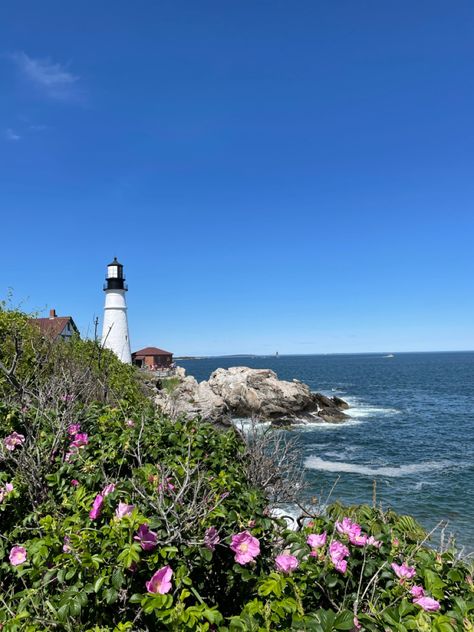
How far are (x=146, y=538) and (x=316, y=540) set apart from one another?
3.64 feet

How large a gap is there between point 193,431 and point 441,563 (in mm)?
2530

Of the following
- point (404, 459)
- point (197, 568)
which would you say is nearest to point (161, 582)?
point (197, 568)

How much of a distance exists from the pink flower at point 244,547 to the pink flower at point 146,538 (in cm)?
52

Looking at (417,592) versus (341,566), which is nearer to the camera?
(417,592)

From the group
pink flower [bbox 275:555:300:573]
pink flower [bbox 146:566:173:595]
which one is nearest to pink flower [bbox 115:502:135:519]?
pink flower [bbox 146:566:173:595]

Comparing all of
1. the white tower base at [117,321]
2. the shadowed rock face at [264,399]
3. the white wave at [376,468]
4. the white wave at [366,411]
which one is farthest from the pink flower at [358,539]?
the white wave at [366,411]

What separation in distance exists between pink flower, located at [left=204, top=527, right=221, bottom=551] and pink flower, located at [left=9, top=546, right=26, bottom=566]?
4.29 feet

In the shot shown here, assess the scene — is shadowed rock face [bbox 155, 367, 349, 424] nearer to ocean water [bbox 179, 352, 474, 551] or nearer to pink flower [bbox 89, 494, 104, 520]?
ocean water [bbox 179, 352, 474, 551]

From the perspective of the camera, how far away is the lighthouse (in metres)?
37.0

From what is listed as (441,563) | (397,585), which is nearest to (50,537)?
(397,585)

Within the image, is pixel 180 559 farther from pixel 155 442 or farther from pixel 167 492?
pixel 155 442

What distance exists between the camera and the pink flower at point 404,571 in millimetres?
2561

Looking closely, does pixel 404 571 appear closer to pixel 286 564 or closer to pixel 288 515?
pixel 286 564

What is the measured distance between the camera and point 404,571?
258 cm
